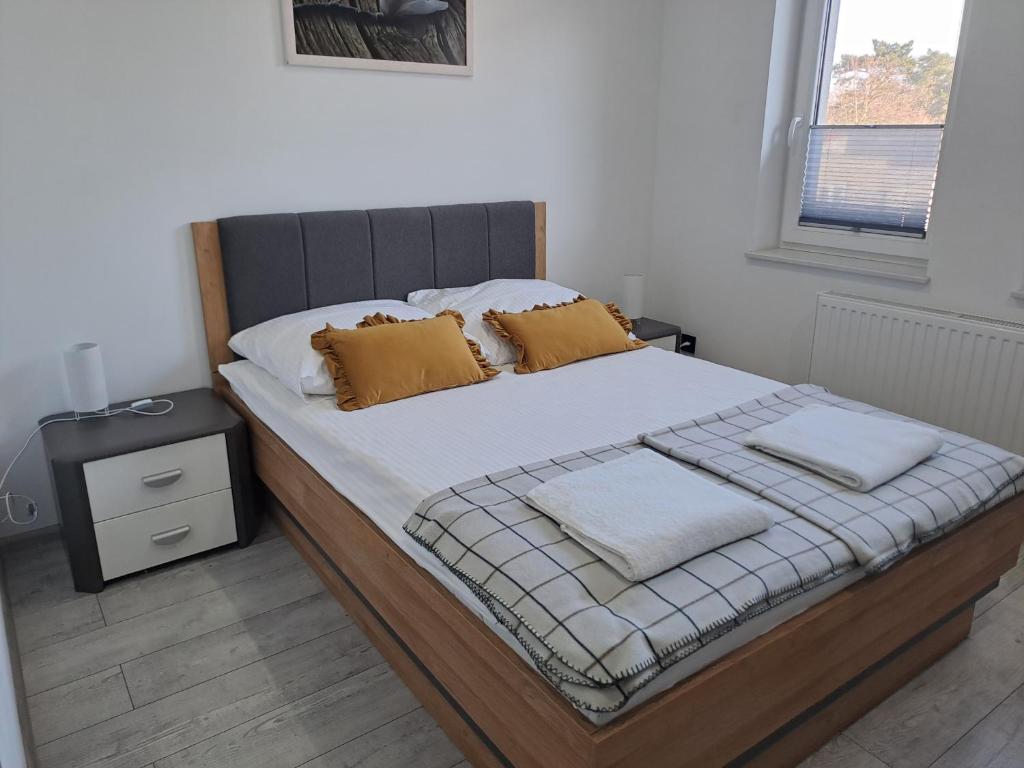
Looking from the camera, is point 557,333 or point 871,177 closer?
point 557,333

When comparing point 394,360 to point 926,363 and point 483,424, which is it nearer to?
point 483,424

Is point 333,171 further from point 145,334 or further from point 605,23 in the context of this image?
point 605,23

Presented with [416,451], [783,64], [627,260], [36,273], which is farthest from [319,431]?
[783,64]

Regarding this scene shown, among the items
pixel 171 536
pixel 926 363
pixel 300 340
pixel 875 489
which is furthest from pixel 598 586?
pixel 926 363

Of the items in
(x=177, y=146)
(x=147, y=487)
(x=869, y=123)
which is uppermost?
(x=869, y=123)

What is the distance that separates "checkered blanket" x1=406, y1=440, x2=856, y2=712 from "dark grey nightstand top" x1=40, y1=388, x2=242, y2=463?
3.51 ft

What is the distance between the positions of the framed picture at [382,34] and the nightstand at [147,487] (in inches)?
51.5

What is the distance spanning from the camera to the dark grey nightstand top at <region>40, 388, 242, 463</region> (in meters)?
2.21

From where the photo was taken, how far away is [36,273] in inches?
92.6

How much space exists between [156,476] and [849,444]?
77.2 inches

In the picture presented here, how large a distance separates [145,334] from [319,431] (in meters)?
0.89

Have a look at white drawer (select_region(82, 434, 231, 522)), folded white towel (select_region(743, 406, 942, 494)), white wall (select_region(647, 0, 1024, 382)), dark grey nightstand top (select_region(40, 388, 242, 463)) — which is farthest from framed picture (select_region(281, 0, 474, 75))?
folded white towel (select_region(743, 406, 942, 494))

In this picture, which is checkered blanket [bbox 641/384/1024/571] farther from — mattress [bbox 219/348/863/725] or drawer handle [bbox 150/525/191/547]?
drawer handle [bbox 150/525/191/547]

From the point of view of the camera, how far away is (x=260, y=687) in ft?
6.21
